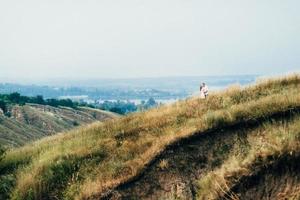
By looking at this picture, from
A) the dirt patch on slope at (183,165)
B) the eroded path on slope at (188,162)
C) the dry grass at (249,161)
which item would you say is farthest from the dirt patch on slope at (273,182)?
the dirt patch on slope at (183,165)

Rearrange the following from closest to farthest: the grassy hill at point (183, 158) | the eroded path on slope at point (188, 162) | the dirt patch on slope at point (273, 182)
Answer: the dirt patch on slope at point (273, 182) → the grassy hill at point (183, 158) → the eroded path on slope at point (188, 162)

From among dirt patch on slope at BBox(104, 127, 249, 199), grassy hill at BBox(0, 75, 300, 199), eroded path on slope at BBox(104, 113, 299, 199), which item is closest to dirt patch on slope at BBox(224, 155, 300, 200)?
grassy hill at BBox(0, 75, 300, 199)

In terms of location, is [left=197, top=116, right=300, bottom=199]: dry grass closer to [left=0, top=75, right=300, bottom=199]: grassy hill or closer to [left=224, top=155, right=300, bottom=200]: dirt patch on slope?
[left=0, top=75, right=300, bottom=199]: grassy hill

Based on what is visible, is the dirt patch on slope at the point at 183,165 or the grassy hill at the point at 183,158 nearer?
the grassy hill at the point at 183,158

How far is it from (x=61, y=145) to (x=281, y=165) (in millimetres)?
8780

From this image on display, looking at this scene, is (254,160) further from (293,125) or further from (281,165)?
(293,125)

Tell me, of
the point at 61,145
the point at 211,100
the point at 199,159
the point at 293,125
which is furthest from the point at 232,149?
the point at 61,145

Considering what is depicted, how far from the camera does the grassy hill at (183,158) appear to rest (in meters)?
11.0

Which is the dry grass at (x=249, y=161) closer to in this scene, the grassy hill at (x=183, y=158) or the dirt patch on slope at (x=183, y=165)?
the grassy hill at (x=183, y=158)

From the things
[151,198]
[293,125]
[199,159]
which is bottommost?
[151,198]

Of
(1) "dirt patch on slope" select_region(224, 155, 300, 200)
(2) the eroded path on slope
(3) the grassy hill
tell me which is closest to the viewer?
(1) "dirt patch on slope" select_region(224, 155, 300, 200)

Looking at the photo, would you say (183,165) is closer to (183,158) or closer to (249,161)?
(183,158)

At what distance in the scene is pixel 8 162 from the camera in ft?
57.4

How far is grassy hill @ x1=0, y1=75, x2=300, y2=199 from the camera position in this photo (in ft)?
36.0
